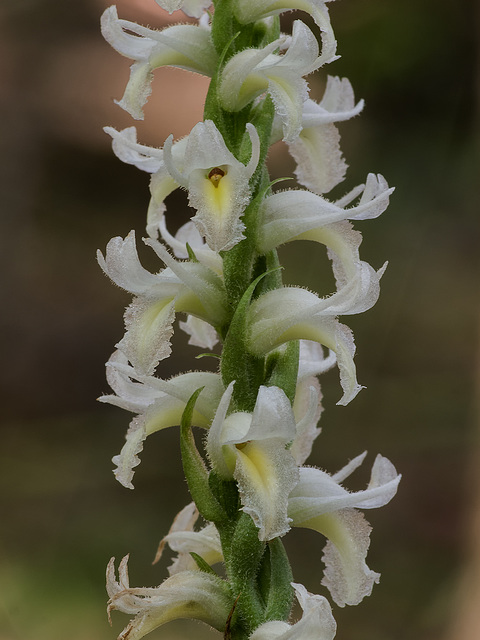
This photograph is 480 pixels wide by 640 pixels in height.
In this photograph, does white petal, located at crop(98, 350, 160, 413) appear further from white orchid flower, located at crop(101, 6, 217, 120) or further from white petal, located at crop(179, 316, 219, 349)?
white orchid flower, located at crop(101, 6, 217, 120)

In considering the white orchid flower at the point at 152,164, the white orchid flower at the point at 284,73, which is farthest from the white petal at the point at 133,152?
the white orchid flower at the point at 284,73

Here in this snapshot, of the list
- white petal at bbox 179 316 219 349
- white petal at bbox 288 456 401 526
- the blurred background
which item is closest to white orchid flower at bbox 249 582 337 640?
white petal at bbox 288 456 401 526

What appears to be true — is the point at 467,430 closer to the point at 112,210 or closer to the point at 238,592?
the point at 112,210

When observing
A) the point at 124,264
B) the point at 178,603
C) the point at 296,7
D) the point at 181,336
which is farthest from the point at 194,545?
the point at 181,336

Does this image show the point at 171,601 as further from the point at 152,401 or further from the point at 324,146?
the point at 324,146

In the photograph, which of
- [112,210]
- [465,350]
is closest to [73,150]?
[112,210]

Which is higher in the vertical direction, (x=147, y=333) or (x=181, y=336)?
(x=147, y=333)
